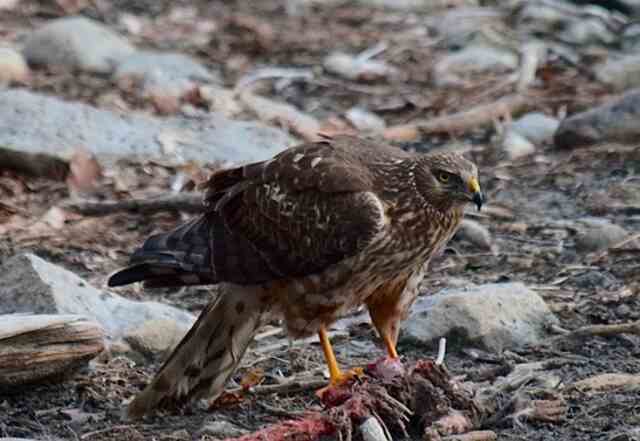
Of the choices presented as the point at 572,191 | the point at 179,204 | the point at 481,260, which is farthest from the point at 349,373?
the point at 572,191

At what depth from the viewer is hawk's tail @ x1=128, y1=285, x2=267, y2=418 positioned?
252 inches

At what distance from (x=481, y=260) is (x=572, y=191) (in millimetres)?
1493

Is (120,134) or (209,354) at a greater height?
(209,354)

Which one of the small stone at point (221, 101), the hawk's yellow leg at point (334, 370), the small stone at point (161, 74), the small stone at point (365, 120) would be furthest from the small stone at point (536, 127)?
the hawk's yellow leg at point (334, 370)

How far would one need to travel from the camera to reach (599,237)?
8.72 meters

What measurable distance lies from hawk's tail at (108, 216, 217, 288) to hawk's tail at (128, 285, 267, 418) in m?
0.15

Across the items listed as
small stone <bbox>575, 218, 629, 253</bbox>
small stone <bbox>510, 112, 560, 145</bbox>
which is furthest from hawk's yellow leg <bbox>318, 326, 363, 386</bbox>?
small stone <bbox>510, 112, 560, 145</bbox>

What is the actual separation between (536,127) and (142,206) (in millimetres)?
3344

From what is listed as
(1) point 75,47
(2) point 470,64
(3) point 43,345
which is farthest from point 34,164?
(2) point 470,64

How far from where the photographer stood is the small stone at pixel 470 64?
13156mm

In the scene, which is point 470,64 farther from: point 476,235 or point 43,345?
point 43,345

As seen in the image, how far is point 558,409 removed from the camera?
20.0ft

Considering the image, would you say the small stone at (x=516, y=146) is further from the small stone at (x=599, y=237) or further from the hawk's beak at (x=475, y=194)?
the hawk's beak at (x=475, y=194)

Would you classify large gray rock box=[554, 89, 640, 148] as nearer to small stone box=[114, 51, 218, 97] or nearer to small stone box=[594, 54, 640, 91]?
small stone box=[594, 54, 640, 91]
